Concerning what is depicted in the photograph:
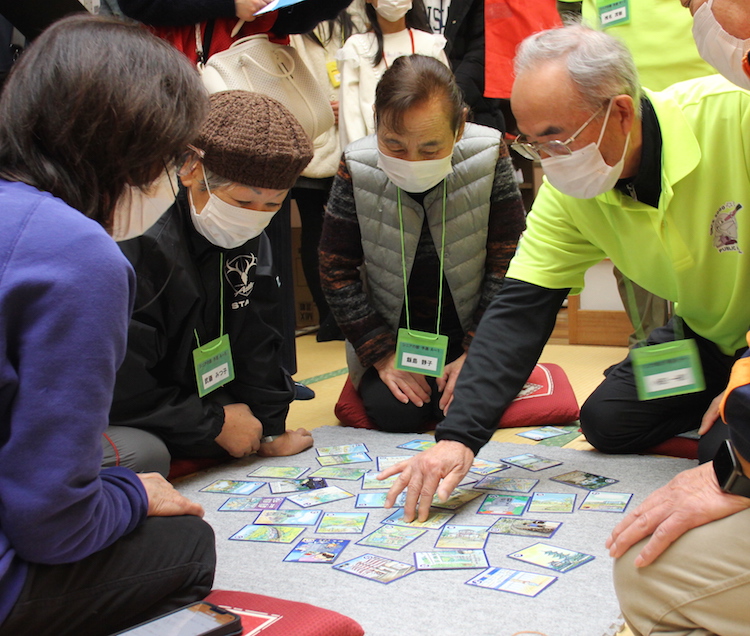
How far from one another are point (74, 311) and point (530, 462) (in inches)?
59.0

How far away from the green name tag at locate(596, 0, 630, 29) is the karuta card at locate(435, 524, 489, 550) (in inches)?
75.5

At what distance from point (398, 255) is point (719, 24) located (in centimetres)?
141

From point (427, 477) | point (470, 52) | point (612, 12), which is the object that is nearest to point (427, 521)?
point (427, 477)

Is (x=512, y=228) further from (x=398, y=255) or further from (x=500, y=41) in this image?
(x=500, y=41)

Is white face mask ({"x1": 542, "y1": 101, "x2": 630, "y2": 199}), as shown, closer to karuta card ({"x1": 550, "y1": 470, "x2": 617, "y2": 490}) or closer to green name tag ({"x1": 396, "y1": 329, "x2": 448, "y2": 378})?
karuta card ({"x1": 550, "y1": 470, "x2": 617, "y2": 490})

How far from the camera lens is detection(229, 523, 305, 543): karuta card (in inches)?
64.8

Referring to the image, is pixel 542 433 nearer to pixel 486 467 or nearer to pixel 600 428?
pixel 600 428

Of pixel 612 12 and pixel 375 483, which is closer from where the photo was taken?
pixel 375 483

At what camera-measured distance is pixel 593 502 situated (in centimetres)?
175

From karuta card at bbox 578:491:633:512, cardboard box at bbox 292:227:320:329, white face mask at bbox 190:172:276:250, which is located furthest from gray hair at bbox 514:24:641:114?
cardboard box at bbox 292:227:320:329

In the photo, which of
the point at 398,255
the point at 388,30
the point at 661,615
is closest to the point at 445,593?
the point at 661,615

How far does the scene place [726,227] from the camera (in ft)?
5.55

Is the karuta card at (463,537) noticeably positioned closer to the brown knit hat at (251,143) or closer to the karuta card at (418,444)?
the karuta card at (418,444)

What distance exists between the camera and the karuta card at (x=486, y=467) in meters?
2.03
